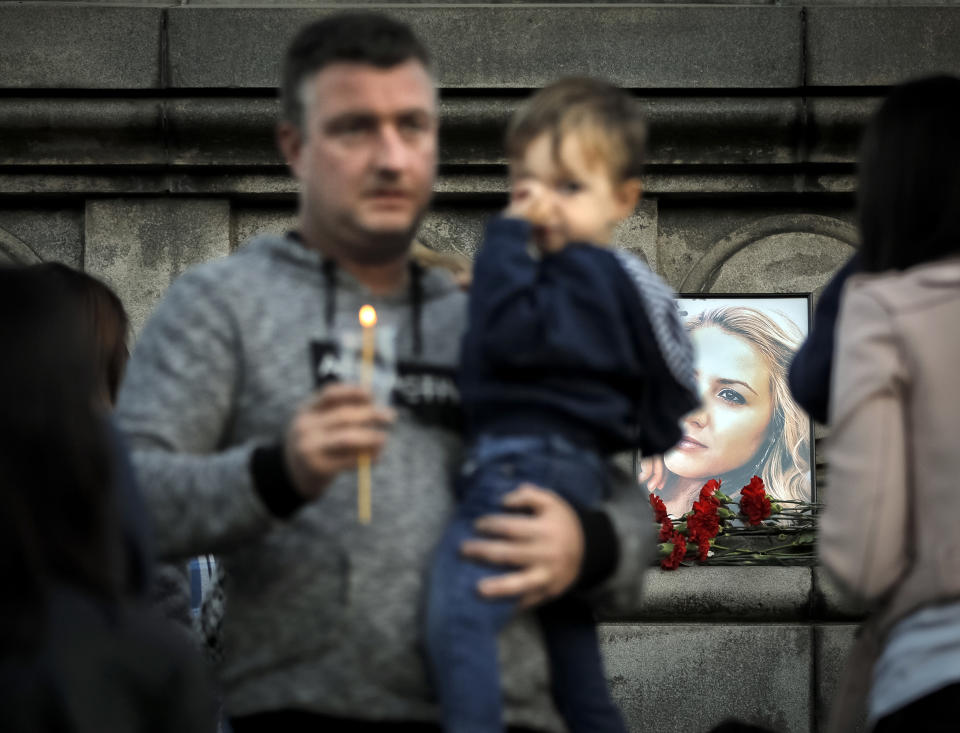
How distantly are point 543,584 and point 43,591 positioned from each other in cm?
77

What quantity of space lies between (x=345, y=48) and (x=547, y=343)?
1.80 ft

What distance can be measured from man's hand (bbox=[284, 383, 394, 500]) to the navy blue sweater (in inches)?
11.0

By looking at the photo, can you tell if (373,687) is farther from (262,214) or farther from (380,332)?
(262,214)

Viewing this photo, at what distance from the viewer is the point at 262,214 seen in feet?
19.7

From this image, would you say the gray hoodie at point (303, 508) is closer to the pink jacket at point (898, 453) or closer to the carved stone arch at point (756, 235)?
the pink jacket at point (898, 453)

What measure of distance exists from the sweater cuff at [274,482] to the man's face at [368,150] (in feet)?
1.40

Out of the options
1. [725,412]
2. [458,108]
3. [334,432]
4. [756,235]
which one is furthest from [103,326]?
[756,235]

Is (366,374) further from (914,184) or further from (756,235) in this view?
(756,235)

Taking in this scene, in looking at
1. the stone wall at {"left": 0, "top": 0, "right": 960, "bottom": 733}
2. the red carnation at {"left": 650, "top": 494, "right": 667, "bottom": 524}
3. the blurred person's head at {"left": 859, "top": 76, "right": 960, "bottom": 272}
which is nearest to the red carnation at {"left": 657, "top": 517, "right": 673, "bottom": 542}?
the red carnation at {"left": 650, "top": 494, "right": 667, "bottom": 524}

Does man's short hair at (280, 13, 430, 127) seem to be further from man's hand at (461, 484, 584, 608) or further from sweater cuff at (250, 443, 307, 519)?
man's hand at (461, 484, 584, 608)

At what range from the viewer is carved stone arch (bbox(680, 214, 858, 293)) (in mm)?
6016

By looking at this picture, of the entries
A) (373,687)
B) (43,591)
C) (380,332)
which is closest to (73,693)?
(43,591)

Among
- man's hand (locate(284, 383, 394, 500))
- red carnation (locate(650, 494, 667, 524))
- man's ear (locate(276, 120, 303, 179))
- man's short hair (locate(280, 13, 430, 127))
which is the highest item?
man's short hair (locate(280, 13, 430, 127))

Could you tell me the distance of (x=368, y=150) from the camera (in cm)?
239
